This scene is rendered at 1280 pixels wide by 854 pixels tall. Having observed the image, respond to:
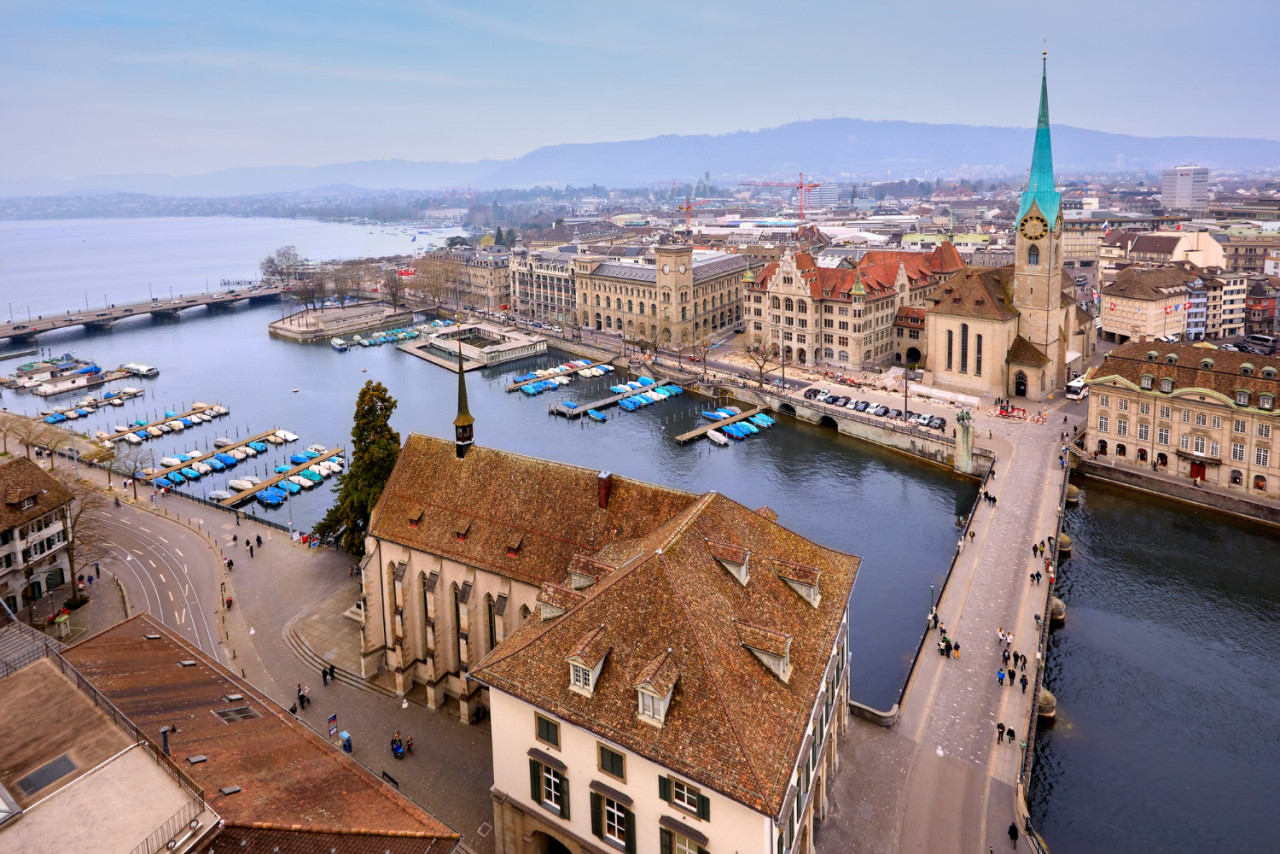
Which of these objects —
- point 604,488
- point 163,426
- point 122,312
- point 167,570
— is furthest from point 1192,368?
point 122,312

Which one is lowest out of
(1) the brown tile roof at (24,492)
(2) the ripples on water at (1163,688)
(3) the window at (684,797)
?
(2) the ripples on water at (1163,688)

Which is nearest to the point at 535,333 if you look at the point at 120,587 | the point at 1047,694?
the point at 120,587

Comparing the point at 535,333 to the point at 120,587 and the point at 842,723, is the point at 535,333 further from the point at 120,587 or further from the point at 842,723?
the point at 842,723

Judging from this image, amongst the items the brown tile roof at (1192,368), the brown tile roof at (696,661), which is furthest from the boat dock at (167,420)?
the brown tile roof at (1192,368)

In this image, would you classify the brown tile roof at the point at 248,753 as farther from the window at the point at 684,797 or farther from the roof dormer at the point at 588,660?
the window at the point at 684,797

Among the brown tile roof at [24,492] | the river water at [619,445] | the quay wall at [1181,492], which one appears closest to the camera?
the brown tile roof at [24,492]

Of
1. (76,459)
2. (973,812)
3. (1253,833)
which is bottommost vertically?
(1253,833)
